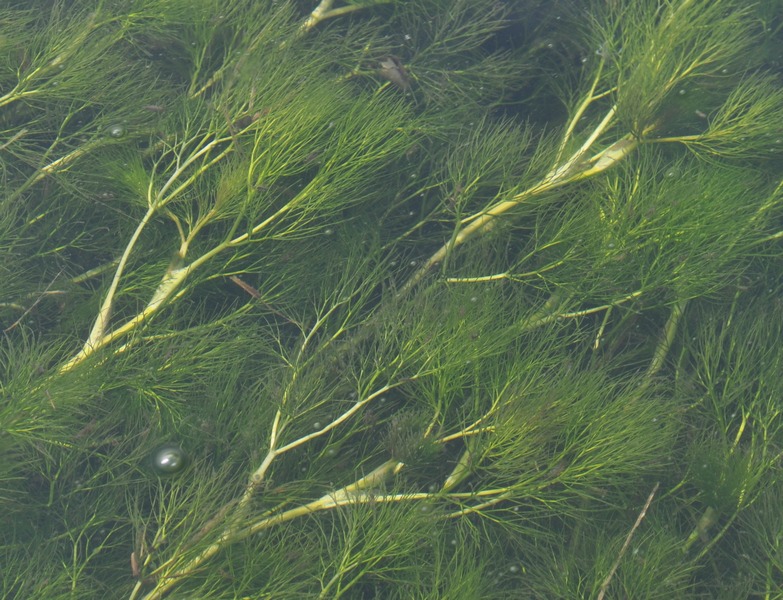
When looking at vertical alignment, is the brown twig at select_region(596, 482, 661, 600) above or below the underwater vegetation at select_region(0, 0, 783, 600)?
below

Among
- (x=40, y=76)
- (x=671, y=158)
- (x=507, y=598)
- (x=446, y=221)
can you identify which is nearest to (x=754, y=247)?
(x=671, y=158)

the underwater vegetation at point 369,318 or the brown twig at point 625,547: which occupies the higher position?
the underwater vegetation at point 369,318

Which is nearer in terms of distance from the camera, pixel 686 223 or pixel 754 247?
pixel 686 223

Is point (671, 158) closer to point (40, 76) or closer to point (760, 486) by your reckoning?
point (760, 486)

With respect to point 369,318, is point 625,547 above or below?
below

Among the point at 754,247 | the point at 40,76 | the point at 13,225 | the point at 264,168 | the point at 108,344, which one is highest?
the point at 40,76

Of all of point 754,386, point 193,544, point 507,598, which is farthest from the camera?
point 754,386

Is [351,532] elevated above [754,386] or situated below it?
above

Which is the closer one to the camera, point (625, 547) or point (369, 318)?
point (625, 547)
